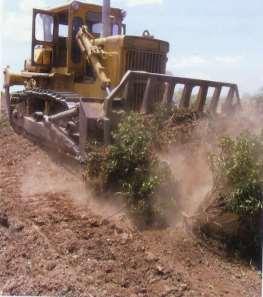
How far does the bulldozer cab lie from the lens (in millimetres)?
8531

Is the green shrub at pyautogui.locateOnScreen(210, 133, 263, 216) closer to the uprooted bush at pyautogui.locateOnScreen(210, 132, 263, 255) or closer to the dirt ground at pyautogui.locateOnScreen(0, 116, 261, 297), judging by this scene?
the uprooted bush at pyautogui.locateOnScreen(210, 132, 263, 255)

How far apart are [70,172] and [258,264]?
10.4ft

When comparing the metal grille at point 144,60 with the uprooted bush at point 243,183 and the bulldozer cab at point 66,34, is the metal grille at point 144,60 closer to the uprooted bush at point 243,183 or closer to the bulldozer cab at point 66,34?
the bulldozer cab at point 66,34

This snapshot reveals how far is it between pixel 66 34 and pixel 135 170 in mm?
4369

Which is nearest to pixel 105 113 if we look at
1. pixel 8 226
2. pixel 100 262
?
pixel 8 226

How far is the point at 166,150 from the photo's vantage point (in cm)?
575

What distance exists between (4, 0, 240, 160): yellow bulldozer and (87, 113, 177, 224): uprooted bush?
0.43 metres

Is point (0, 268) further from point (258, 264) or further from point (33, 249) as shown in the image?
point (258, 264)

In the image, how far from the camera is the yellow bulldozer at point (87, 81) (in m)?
6.40

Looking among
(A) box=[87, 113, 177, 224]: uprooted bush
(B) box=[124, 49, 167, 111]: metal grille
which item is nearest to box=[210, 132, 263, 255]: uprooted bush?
(A) box=[87, 113, 177, 224]: uprooted bush

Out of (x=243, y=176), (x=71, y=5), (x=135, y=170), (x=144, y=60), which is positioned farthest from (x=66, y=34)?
→ (x=243, y=176)

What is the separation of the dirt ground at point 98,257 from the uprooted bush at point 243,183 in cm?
32

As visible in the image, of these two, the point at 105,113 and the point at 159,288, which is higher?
the point at 105,113

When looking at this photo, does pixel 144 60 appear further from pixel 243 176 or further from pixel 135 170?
pixel 243 176
